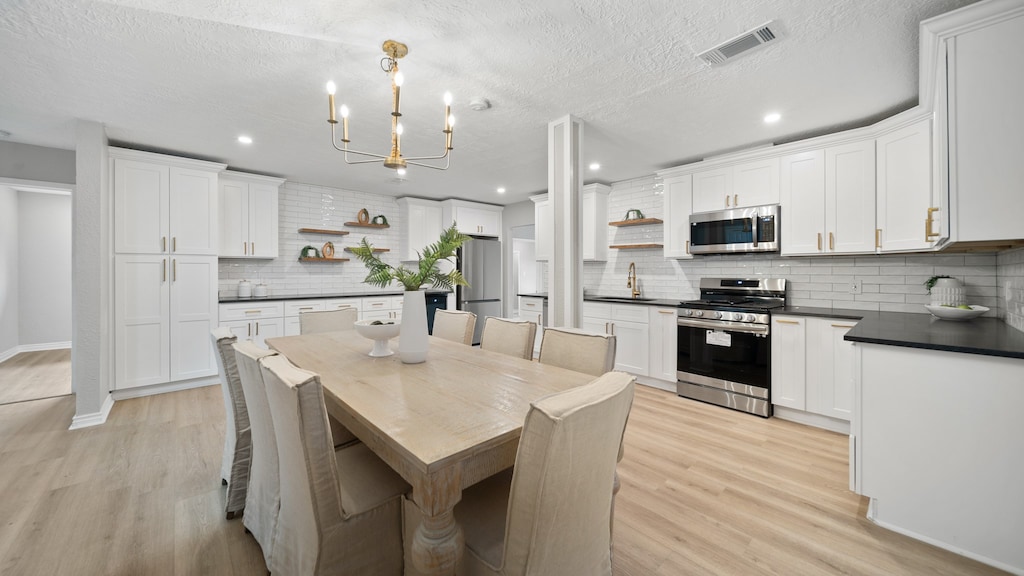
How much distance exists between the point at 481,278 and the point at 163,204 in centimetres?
394

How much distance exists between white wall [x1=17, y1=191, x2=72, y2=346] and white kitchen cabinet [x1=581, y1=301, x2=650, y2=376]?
7.52 meters

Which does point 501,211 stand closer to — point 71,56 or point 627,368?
point 627,368

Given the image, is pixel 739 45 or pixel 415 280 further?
pixel 739 45

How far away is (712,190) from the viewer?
13.1ft

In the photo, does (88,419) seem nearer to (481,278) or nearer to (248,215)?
(248,215)

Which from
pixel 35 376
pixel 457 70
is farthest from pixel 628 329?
pixel 35 376

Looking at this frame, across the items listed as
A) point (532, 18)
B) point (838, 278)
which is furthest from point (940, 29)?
point (838, 278)

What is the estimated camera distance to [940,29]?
1769 mm

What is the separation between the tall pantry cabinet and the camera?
3.71 meters

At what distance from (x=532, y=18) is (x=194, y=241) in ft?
13.1

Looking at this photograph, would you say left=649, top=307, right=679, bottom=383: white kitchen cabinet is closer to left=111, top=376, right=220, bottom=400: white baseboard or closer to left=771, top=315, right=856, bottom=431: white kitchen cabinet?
left=771, top=315, right=856, bottom=431: white kitchen cabinet

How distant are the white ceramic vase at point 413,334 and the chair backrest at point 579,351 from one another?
24.1 inches

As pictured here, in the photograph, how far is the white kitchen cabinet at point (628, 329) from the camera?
4.27 metres

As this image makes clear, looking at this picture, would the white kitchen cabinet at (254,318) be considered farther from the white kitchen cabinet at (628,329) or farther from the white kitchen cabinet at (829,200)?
the white kitchen cabinet at (829,200)
